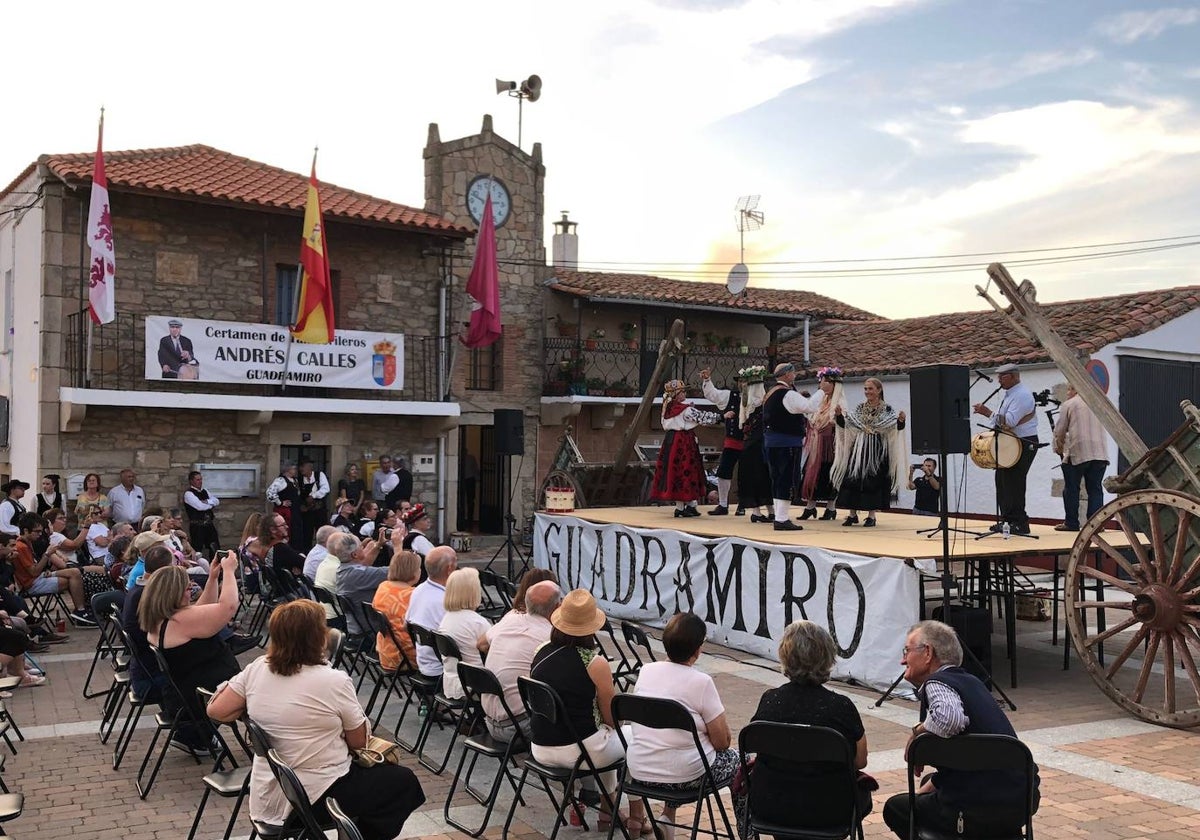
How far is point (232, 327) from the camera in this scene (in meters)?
15.8

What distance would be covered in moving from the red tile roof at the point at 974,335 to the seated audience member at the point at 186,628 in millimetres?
13027

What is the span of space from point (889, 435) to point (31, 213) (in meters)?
13.1

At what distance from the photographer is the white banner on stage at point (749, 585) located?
7957 mm

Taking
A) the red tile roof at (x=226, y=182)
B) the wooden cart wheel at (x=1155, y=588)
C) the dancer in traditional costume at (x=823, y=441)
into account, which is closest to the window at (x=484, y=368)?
the red tile roof at (x=226, y=182)

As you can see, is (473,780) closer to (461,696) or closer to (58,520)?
(461,696)

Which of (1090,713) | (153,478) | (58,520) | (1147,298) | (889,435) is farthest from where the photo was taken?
(1147,298)

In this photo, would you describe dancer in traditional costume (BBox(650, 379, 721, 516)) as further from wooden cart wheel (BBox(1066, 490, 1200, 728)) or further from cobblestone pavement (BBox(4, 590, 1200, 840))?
wooden cart wheel (BBox(1066, 490, 1200, 728))

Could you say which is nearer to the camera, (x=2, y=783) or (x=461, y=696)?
(x=2, y=783)

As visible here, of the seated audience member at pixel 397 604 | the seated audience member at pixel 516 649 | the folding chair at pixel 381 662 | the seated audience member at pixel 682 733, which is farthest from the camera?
the seated audience member at pixel 397 604

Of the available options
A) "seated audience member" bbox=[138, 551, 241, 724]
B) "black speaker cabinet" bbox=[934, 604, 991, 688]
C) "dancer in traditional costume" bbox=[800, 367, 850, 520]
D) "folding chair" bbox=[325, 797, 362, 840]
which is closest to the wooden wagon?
"black speaker cabinet" bbox=[934, 604, 991, 688]

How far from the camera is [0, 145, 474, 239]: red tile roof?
1519 cm

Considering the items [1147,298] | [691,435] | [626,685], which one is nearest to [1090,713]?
[626,685]

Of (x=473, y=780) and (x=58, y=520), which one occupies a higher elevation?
(x=58, y=520)

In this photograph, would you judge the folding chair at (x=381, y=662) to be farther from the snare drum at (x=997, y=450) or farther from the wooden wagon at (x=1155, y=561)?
the snare drum at (x=997, y=450)
